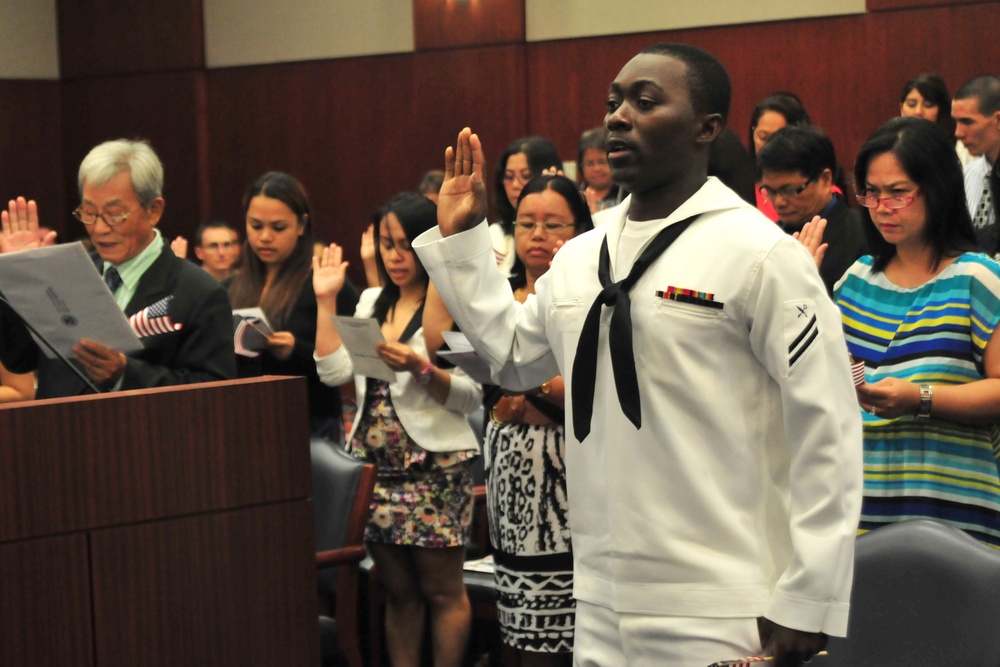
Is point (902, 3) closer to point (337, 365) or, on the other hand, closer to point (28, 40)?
point (337, 365)

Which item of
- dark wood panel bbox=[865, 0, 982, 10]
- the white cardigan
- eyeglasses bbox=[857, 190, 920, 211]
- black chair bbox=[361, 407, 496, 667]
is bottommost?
black chair bbox=[361, 407, 496, 667]

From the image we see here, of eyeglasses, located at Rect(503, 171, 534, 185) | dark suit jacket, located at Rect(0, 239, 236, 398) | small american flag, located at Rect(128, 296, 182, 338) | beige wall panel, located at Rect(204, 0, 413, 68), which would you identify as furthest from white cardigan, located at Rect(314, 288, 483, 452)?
beige wall panel, located at Rect(204, 0, 413, 68)

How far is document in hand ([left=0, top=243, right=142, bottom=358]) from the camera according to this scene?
257cm

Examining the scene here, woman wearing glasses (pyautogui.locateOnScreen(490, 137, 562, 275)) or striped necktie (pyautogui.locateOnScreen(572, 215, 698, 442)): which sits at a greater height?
woman wearing glasses (pyautogui.locateOnScreen(490, 137, 562, 275))

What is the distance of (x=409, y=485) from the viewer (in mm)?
3439

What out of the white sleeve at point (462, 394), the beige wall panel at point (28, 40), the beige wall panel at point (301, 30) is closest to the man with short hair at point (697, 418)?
the white sleeve at point (462, 394)

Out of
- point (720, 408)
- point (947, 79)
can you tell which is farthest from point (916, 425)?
point (947, 79)

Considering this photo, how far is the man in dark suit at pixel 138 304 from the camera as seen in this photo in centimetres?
280

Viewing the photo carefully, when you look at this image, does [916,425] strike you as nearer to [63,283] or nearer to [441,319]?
[441,319]

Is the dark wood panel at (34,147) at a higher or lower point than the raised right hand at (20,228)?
higher

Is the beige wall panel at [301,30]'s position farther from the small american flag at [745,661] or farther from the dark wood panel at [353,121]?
the small american flag at [745,661]

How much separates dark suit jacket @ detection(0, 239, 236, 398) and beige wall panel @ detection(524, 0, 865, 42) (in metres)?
4.43

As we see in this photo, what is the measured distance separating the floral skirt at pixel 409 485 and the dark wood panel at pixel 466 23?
4276 mm

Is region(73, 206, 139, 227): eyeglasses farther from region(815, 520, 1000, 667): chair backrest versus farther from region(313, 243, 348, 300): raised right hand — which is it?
region(815, 520, 1000, 667): chair backrest
